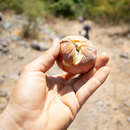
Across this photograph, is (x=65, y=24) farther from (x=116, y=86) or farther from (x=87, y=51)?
(x=87, y=51)

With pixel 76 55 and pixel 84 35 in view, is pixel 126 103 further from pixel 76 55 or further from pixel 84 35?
pixel 76 55

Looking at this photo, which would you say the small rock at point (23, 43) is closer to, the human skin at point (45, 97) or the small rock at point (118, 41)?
the small rock at point (118, 41)

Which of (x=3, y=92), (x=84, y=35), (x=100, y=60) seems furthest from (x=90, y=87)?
(x=84, y=35)

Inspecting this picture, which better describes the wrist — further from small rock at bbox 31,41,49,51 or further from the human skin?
small rock at bbox 31,41,49,51

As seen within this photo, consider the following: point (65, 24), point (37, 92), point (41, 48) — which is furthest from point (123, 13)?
point (37, 92)

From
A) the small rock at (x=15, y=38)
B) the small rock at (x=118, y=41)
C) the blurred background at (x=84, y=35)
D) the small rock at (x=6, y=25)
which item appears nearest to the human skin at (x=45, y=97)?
the blurred background at (x=84, y=35)

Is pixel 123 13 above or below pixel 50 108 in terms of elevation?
below
